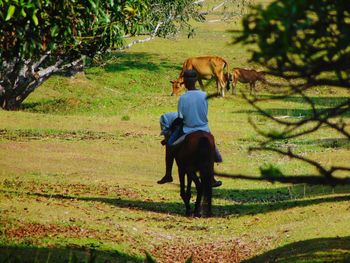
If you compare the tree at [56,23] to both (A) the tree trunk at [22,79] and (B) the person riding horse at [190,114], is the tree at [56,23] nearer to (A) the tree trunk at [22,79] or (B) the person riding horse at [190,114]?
(B) the person riding horse at [190,114]

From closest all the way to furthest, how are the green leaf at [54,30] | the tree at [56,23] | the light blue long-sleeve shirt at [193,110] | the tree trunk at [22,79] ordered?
the tree at [56,23], the green leaf at [54,30], the light blue long-sleeve shirt at [193,110], the tree trunk at [22,79]

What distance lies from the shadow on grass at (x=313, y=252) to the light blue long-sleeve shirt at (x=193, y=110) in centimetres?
311

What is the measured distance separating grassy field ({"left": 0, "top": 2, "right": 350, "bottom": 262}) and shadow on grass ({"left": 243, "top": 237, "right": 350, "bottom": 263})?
0.03 meters

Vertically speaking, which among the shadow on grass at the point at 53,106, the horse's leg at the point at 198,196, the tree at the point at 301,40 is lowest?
the shadow on grass at the point at 53,106

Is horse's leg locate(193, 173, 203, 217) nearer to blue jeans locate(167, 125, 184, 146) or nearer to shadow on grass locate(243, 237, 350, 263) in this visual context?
blue jeans locate(167, 125, 184, 146)

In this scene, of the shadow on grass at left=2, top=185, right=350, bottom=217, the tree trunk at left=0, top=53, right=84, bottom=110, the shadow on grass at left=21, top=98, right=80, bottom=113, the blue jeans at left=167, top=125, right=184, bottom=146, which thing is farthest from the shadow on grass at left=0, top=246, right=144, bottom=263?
the shadow on grass at left=21, top=98, right=80, bottom=113

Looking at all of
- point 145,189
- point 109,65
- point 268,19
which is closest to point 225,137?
point 145,189

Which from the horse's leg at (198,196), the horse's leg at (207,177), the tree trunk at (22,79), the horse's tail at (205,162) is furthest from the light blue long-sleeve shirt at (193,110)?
the tree trunk at (22,79)

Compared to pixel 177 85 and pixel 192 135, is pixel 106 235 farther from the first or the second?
pixel 177 85

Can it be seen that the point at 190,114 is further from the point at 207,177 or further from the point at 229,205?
the point at 229,205

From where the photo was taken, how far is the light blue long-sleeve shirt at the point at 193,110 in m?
18.2

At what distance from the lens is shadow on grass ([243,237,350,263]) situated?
14148 millimetres

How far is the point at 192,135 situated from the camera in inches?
720

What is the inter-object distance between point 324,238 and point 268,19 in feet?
28.8
